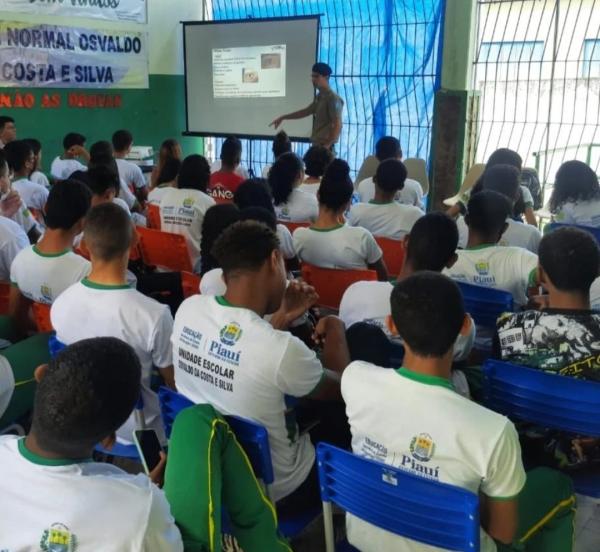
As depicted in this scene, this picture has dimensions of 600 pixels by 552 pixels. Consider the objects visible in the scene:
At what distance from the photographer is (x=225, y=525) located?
1.47 meters

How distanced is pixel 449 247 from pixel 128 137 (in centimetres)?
438

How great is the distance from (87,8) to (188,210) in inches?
172

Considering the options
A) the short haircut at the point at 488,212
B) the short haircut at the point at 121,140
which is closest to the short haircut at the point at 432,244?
the short haircut at the point at 488,212

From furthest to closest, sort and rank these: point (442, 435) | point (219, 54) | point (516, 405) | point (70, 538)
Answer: point (219, 54) < point (516, 405) < point (442, 435) < point (70, 538)

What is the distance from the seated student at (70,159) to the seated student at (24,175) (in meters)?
0.99

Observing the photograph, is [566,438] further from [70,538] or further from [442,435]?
[70,538]

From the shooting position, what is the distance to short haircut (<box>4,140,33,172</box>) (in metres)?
4.52

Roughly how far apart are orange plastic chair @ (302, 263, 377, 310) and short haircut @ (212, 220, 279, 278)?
3.46ft

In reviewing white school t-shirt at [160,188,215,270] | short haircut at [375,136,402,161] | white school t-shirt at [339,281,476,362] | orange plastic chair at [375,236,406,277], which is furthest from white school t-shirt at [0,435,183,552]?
short haircut at [375,136,402,161]

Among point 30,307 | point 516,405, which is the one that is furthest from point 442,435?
point 30,307

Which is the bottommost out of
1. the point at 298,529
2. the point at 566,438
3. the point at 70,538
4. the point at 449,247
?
the point at 298,529

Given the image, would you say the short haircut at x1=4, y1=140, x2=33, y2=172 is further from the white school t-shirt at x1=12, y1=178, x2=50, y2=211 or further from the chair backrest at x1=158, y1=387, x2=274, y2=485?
the chair backrest at x1=158, y1=387, x2=274, y2=485

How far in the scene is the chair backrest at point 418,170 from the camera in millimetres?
6262

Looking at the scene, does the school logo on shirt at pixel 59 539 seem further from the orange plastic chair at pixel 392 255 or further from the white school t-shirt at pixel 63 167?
the white school t-shirt at pixel 63 167
